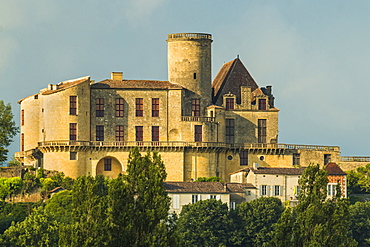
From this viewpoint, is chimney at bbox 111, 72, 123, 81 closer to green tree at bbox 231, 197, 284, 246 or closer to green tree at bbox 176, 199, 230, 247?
green tree at bbox 176, 199, 230, 247

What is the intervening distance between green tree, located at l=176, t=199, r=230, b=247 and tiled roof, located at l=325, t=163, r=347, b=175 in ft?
33.9

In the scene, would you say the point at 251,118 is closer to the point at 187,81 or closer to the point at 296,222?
the point at 187,81

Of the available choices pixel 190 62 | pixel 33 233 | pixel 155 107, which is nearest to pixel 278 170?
pixel 155 107

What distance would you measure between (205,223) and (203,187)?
5471mm

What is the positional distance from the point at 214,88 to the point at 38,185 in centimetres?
1839

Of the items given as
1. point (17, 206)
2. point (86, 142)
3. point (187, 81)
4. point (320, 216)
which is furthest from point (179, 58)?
point (320, 216)

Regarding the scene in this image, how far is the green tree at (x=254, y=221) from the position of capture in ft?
275

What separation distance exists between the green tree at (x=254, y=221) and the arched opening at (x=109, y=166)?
11.7 meters

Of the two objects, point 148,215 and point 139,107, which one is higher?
point 139,107

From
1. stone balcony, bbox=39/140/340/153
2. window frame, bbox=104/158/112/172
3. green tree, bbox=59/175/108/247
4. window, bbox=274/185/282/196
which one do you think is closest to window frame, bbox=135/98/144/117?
stone balcony, bbox=39/140/340/153

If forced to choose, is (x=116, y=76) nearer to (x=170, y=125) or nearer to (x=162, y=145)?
(x=170, y=125)

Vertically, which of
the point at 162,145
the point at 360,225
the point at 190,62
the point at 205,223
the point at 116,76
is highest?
the point at 190,62

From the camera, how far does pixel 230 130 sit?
315 feet

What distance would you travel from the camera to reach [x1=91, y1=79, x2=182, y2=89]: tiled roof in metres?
93.7
